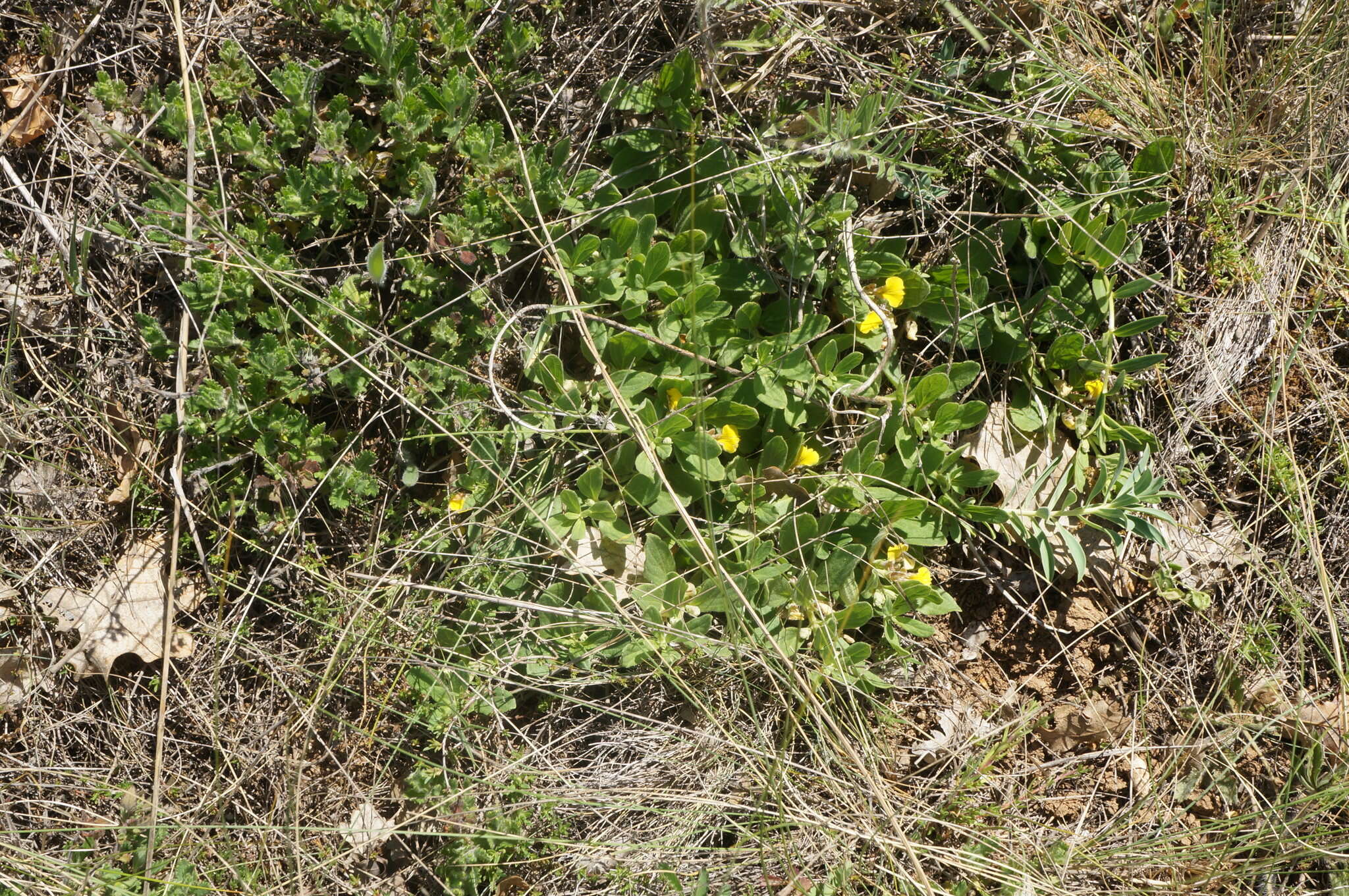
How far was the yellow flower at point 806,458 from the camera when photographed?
8.82 ft

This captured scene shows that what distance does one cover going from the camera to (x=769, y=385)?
2.66m

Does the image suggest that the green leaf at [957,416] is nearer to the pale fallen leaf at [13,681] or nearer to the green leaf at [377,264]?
the green leaf at [377,264]

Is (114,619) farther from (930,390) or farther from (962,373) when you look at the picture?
(962,373)

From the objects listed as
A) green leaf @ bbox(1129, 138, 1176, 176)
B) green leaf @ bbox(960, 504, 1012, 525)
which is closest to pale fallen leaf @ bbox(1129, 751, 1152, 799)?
green leaf @ bbox(960, 504, 1012, 525)

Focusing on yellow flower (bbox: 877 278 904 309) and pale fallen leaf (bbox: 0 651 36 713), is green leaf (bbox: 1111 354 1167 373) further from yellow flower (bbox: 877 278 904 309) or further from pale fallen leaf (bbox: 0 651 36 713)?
pale fallen leaf (bbox: 0 651 36 713)

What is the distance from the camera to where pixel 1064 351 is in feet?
9.16

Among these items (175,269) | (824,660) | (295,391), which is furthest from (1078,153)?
(175,269)

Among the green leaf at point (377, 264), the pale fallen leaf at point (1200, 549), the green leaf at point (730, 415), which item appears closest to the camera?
the green leaf at point (377, 264)

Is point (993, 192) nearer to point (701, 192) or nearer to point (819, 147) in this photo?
point (819, 147)

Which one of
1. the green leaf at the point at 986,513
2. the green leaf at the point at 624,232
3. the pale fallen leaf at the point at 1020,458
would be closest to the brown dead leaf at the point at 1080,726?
the pale fallen leaf at the point at 1020,458

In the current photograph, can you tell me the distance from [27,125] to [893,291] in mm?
2558

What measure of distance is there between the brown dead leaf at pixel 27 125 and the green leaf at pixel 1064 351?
302 cm

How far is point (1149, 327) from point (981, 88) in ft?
2.97

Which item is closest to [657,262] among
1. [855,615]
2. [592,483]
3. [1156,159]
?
[592,483]
